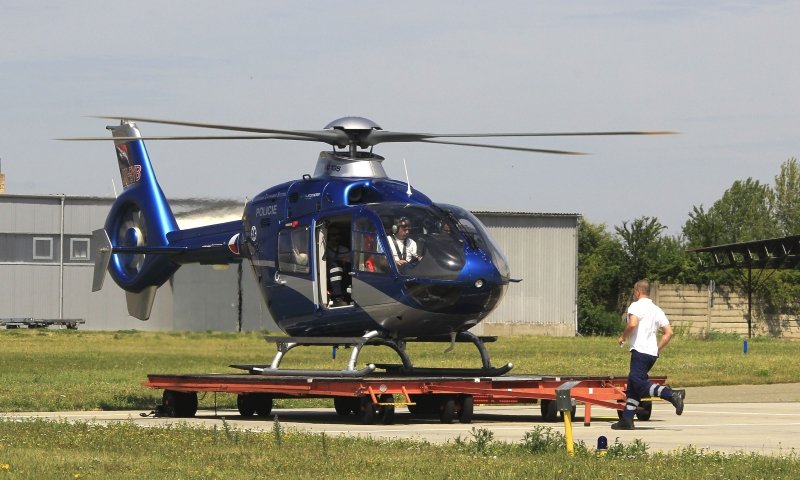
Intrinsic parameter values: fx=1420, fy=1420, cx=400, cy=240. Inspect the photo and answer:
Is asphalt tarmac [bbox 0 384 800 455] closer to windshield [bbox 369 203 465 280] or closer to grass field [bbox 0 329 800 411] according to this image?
windshield [bbox 369 203 465 280]

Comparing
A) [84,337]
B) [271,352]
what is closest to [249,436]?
[271,352]

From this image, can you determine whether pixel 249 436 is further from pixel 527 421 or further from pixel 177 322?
pixel 177 322

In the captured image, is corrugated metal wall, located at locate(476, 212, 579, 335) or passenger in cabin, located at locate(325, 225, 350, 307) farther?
corrugated metal wall, located at locate(476, 212, 579, 335)

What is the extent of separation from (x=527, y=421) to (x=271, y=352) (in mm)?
22488

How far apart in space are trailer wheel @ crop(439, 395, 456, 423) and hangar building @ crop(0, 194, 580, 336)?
24496mm

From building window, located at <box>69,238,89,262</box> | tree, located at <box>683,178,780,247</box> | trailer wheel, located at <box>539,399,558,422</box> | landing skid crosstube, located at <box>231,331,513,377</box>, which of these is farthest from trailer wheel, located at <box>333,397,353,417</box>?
tree, located at <box>683,178,780,247</box>

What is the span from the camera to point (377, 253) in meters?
19.7

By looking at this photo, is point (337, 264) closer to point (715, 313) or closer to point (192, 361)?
point (192, 361)

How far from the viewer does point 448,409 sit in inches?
730

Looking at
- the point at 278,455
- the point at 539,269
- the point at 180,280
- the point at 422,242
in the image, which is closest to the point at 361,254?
the point at 422,242

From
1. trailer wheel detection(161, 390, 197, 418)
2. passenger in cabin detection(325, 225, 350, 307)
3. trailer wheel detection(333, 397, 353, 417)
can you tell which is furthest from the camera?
passenger in cabin detection(325, 225, 350, 307)

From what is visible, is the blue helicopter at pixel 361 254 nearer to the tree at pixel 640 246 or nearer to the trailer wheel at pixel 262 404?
the trailer wheel at pixel 262 404

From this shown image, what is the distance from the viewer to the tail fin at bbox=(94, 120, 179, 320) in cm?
2527

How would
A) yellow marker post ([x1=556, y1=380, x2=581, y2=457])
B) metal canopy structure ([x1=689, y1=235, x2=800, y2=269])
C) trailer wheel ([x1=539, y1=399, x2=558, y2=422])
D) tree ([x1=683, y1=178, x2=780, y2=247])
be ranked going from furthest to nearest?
tree ([x1=683, y1=178, x2=780, y2=247]) < metal canopy structure ([x1=689, y1=235, x2=800, y2=269]) < trailer wheel ([x1=539, y1=399, x2=558, y2=422]) < yellow marker post ([x1=556, y1=380, x2=581, y2=457])
